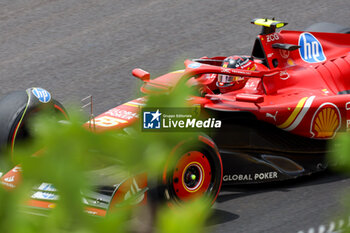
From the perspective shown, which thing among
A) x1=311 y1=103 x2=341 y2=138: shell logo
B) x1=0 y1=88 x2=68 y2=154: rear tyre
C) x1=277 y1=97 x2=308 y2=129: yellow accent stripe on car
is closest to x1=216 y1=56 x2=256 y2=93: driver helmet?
x1=277 y1=97 x2=308 y2=129: yellow accent stripe on car

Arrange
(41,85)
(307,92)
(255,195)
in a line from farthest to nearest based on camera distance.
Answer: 1. (41,85)
2. (307,92)
3. (255,195)

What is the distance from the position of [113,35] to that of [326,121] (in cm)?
532

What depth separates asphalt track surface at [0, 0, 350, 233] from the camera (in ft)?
31.6

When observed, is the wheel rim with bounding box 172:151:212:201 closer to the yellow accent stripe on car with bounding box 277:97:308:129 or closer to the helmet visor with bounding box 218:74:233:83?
the yellow accent stripe on car with bounding box 277:97:308:129

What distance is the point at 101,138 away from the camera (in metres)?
0.91

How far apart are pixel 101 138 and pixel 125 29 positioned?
10.3 m

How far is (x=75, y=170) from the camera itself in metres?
0.91

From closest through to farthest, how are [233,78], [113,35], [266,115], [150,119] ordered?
1. [150,119]
2. [266,115]
3. [233,78]
4. [113,35]

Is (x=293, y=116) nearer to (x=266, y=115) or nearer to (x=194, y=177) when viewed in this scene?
(x=266, y=115)

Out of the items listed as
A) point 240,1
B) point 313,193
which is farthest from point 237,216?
point 240,1

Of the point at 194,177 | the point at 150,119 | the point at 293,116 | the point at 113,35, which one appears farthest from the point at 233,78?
the point at 150,119

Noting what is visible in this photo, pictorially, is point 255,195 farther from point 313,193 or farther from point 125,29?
point 125,29

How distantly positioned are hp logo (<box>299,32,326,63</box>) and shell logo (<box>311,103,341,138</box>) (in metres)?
1.00

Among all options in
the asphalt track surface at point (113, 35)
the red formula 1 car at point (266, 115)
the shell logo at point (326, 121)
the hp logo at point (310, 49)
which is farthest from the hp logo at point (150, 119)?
the asphalt track surface at point (113, 35)
